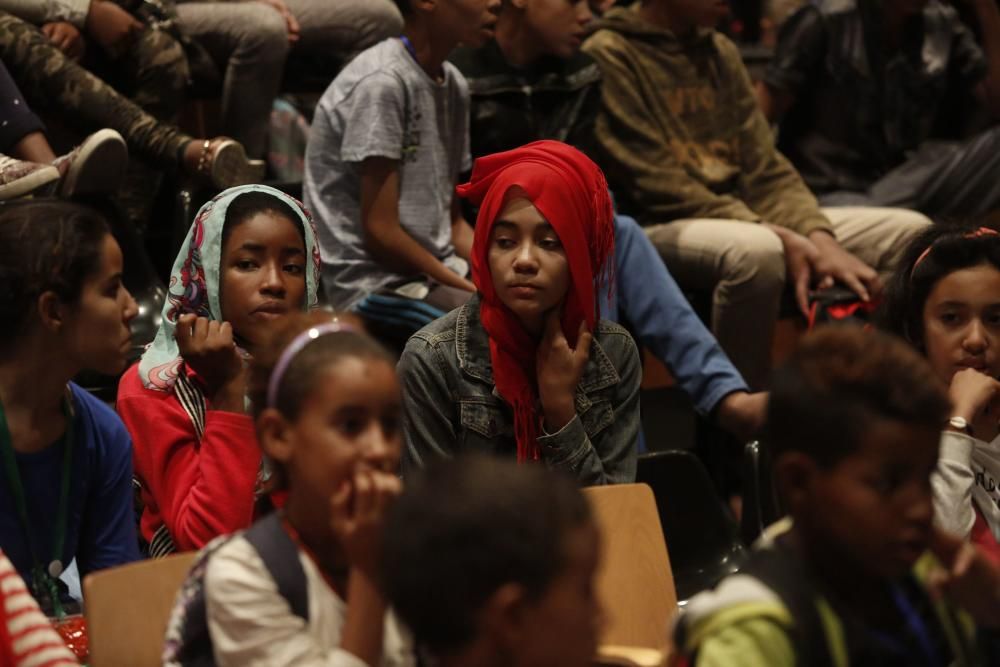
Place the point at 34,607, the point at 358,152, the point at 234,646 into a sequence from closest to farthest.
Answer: the point at 234,646 → the point at 34,607 → the point at 358,152

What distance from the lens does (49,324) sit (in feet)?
6.24

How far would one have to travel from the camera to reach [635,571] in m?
1.94

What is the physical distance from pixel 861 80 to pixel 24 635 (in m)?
3.11

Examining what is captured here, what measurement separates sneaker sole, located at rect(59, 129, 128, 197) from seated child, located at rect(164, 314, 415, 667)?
1.35 meters

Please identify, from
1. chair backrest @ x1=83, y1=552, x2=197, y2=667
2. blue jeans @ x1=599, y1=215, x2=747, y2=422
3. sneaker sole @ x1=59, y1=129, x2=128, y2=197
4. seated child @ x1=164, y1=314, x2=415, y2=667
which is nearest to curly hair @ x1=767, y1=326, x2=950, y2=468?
seated child @ x1=164, y1=314, x2=415, y2=667

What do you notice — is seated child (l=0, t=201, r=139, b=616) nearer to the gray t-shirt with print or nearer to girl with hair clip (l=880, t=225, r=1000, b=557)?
the gray t-shirt with print

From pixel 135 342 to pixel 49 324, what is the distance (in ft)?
3.60

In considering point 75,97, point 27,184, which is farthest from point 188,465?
point 75,97

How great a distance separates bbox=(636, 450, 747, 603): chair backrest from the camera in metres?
2.55

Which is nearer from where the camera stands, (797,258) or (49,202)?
(49,202)

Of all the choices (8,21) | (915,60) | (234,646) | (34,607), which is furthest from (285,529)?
(915,60)

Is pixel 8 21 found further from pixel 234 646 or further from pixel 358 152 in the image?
pixel 234 646

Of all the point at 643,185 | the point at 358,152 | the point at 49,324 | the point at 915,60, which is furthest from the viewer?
the point at 915,60

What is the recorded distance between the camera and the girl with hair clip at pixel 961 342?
196 cm
